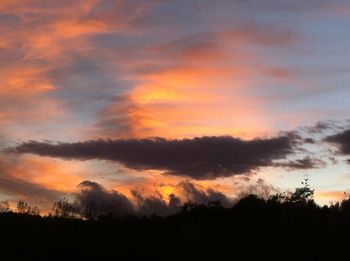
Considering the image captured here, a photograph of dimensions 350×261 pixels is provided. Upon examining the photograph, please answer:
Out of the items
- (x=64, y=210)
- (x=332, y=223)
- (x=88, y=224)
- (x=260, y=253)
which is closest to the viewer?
(x=260, y=253)

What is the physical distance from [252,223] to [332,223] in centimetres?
334

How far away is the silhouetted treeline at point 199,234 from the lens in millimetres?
25391

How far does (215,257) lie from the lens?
25.1 meters

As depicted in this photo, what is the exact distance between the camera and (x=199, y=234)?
26906 mm

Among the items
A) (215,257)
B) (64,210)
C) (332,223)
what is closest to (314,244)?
(332,223)

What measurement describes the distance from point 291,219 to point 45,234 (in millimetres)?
10639

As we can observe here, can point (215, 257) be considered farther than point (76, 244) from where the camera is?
No

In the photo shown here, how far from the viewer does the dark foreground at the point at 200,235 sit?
25.4 metres

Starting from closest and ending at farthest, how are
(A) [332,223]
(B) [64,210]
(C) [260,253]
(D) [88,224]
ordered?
(C) [260,253] < (A) [332,223] < (D) [88,224] < (B) [64,210]

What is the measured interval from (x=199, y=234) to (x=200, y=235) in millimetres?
70

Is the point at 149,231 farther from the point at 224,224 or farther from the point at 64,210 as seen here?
the point at 64,210

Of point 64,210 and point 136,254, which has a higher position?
point 64,210

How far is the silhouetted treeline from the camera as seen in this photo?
1000 inches

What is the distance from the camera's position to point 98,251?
2617 cm
